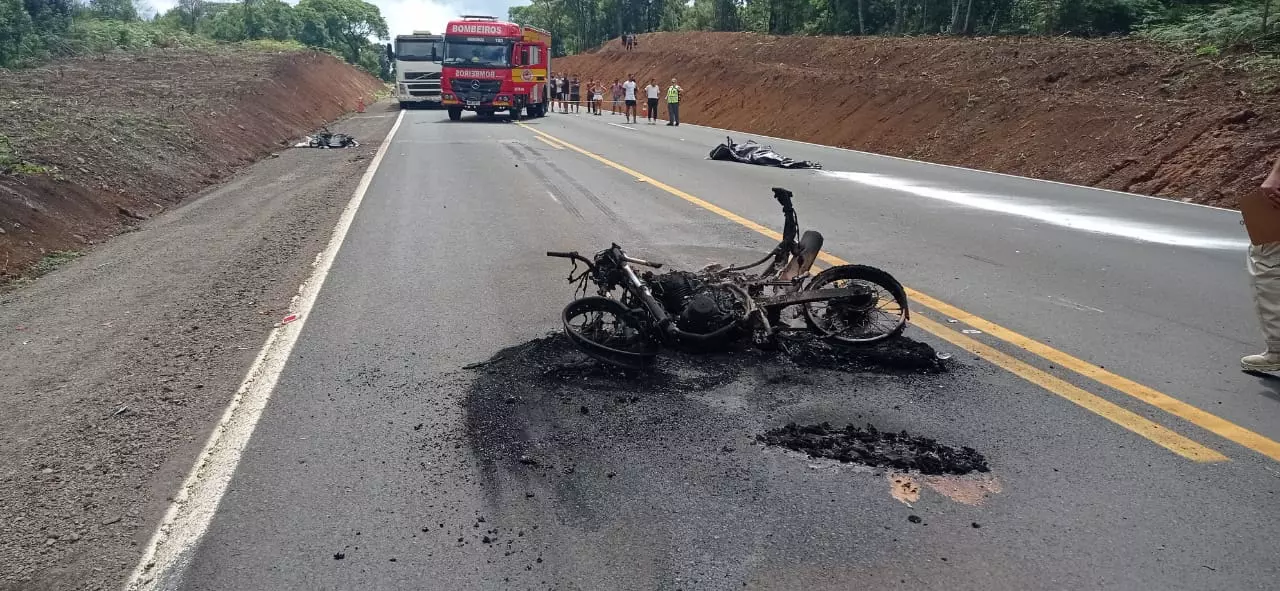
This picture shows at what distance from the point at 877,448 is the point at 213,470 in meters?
3.04

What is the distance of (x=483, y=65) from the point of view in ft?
106

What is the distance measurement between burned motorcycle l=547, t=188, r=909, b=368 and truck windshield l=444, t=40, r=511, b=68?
1105 inches

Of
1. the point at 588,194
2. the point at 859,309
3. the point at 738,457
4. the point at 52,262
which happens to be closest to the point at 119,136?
the point at 52,262

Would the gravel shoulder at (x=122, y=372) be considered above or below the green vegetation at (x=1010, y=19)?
below

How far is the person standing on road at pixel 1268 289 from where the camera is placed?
529cm

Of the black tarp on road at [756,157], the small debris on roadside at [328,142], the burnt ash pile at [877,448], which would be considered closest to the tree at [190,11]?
the small debris on roadside at [328,142]

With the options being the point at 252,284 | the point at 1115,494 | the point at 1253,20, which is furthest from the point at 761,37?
the point at 1115,494

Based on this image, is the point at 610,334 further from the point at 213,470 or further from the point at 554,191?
the point at 554,191

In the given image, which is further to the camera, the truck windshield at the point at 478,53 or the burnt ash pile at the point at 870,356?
the truck windshield at the point at 478,53

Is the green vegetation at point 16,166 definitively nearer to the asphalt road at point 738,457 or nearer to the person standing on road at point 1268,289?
the asphalt road at point 738,457

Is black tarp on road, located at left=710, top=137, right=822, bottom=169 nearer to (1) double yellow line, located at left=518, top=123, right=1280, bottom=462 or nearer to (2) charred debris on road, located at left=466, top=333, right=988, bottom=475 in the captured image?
(1) double yellow line, located at left=518, top=123, right=1280, bottom=462

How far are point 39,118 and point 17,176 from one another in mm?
5822

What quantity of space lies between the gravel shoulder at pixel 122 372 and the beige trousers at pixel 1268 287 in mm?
5787

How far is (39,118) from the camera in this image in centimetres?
1593
